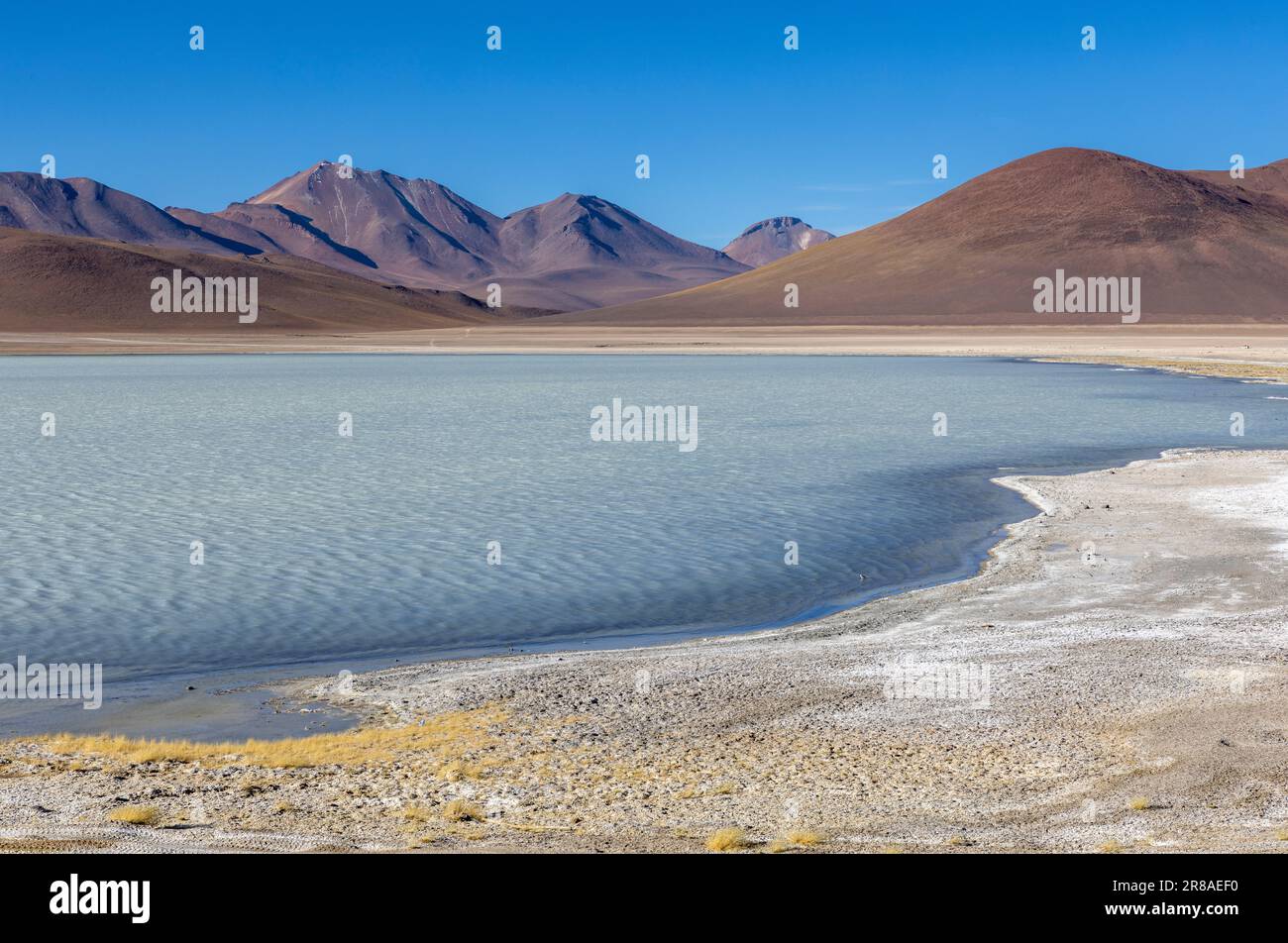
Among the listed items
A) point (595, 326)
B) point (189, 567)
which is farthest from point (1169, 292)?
point (189, 567)

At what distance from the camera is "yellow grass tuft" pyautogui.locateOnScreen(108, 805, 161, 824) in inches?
264

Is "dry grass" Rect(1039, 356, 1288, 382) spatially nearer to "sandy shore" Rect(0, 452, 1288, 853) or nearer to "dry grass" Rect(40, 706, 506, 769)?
"sandy shore" Rect(0, 452, 1288, 853)

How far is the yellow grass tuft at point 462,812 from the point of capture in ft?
22.6

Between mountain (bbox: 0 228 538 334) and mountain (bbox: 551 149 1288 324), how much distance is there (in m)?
31.1

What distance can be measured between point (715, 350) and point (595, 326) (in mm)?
53285

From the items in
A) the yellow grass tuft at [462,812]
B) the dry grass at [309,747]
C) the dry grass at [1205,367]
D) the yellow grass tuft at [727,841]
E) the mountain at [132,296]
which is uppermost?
the mountain at [132,296]

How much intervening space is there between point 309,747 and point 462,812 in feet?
5.81

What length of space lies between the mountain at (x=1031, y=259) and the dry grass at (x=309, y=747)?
443 ft

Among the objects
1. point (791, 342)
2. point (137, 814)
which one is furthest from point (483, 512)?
point (791, 342)

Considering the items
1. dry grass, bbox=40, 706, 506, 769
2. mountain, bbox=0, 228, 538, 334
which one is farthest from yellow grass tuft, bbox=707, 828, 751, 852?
mountain, bbox=0, 228, 538, 334

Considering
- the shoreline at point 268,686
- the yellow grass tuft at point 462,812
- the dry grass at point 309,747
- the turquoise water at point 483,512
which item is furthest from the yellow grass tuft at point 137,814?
the turquoise water at point 483,512

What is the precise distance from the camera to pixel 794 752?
8133 mm

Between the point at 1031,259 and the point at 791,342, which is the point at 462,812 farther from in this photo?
the point at 1031,259

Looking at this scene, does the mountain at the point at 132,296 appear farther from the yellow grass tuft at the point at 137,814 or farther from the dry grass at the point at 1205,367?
the yellow grass tuft at the point at 137,814
